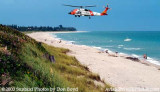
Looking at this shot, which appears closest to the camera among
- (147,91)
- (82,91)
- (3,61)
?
(3,61)

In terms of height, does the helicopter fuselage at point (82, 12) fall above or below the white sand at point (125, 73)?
above

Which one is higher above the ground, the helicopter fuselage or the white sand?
the helicopter fuselage

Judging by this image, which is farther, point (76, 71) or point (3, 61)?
point (76, 71)

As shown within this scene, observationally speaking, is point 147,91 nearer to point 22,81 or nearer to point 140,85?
point 140,85

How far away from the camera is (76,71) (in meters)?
12.8

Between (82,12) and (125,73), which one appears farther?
(82,12)

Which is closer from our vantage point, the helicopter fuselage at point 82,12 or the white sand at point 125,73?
the white sand at point 125,73

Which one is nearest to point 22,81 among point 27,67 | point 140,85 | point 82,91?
point 27,67

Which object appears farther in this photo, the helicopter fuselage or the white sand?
the helicopter fuselage

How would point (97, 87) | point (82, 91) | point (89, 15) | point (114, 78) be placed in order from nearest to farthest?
point (82, 91)
point (97, 87)
point (114, 78)
point (89, 15)

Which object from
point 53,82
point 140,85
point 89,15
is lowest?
point 140,85

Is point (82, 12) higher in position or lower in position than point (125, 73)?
higher

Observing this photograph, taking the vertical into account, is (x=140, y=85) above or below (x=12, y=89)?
below

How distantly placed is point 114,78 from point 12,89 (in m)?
11.0
